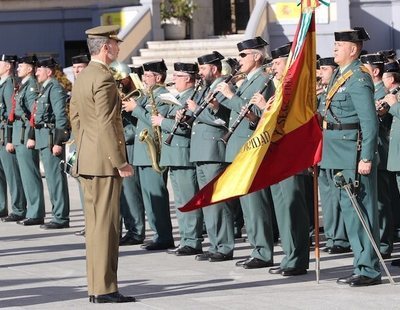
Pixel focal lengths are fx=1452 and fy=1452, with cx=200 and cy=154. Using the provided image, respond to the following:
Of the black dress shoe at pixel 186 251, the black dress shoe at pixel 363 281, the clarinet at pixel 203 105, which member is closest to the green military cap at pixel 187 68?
the clarinet at pixel 203 105

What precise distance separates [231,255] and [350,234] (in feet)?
6.51

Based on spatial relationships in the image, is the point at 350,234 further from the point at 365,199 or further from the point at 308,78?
the point at 308,78

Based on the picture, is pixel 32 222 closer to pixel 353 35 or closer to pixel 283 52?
pixel 283 52

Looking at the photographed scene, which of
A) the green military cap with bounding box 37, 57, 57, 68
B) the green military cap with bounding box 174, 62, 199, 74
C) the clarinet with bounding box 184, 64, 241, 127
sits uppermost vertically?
the green military cap with bounding box 37, 57, 57, 68

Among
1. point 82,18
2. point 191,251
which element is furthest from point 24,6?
point 191,251

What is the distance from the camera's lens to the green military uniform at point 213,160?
1364 cm

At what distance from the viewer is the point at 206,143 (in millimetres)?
13672

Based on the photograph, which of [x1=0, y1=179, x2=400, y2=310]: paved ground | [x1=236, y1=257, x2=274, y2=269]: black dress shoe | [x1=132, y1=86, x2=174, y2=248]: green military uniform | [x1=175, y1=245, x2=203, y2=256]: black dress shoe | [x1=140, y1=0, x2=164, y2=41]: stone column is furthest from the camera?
[x1=140, y1=0, x2=164, y2=41]: stone column

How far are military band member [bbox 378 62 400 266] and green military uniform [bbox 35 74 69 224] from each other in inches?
173

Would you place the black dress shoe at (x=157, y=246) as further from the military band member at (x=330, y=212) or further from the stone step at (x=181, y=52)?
the stone step at (x=181, y=52)

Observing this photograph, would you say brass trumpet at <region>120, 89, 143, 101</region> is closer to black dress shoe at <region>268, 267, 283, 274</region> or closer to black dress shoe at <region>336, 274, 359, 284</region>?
black dress shoe at <region>268, 267, 283, 274</region>

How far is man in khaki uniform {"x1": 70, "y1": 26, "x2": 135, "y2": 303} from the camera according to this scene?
11.0 m

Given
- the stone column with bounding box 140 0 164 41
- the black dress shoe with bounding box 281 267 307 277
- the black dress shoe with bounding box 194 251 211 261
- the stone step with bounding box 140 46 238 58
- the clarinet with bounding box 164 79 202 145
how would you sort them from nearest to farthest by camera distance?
the black dress shoe with bounding box 281 267 307 277 < the black dress shoe with bounding box 194 251 211 261 < the clarinet with bounding box 164 79 202 145 < the stone step with bounding box 140 46 238 58 < the stone column with bounding box 140 0 164 41

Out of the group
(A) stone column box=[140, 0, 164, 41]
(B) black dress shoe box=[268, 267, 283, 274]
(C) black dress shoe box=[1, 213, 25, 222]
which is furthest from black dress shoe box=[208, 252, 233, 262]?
(A) stone column box=[140, 0, 164, 41]
